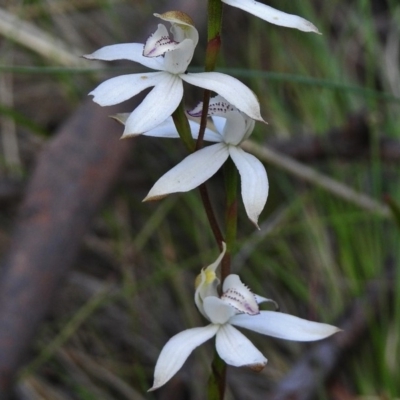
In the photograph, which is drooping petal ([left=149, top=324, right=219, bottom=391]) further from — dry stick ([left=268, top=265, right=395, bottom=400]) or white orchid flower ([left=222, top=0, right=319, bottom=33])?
dry stick ([left=268, top=265, right=395, bottom=400])

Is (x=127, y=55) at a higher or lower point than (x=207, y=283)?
higher

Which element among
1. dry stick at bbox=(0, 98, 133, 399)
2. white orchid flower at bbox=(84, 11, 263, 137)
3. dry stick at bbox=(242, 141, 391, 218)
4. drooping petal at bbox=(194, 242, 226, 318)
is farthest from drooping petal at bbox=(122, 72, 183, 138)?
dry stick at bbox=(242, 141, 391, 218)

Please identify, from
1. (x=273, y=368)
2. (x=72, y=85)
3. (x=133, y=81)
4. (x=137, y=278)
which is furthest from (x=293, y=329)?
(x=72, y=85)

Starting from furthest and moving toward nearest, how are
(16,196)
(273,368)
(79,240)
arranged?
(16,196), (273,368), (79,240)

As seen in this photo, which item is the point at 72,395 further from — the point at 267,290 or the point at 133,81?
the point at 133,81

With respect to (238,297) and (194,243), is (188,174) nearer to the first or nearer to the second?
(238,297)

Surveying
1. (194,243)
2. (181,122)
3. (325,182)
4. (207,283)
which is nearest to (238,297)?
(207,283)
